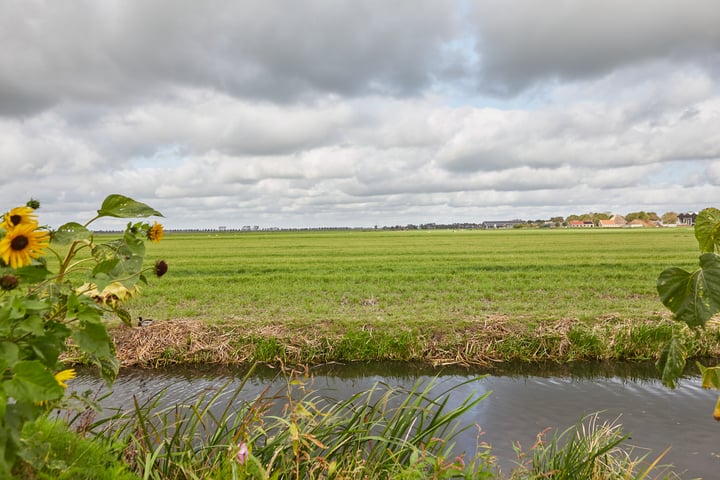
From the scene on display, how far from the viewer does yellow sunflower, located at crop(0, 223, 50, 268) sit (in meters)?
1.37

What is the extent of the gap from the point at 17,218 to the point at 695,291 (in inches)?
85.3

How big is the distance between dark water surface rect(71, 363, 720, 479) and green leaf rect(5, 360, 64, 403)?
11.5ft

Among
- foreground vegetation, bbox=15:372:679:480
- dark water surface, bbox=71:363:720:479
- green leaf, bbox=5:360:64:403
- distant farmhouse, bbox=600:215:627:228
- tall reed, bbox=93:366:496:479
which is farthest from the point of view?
distant farmhouse, bbox=600:215:627:228

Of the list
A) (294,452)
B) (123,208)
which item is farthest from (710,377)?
(123,208)

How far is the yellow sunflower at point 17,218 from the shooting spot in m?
1.40

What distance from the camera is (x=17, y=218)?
4.72ft

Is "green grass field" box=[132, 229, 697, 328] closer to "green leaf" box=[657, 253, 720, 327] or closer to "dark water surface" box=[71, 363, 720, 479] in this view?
"dark water surface" box=[71, 363, 720, 479]

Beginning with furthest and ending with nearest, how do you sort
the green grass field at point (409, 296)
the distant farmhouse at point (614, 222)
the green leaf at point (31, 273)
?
the distant farmhouse at point (614, 222), the green grass field at point (409, 296), the green leaf at point (31, 273)

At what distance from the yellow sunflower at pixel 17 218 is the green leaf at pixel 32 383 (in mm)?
528

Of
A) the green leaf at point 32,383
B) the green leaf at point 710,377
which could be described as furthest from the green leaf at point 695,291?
the green leaf at point 32,383

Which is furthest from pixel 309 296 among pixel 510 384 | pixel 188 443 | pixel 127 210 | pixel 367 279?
pixel 127 210

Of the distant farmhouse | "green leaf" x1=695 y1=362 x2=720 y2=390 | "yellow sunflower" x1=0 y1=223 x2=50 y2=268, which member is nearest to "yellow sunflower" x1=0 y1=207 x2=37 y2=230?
"yellow sunflower" x1=0 y1=223 x2=50 y2=268

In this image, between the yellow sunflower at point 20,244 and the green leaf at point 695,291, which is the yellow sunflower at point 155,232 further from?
the green leaf at point 695,291

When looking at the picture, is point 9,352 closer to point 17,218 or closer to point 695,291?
point 17,218
